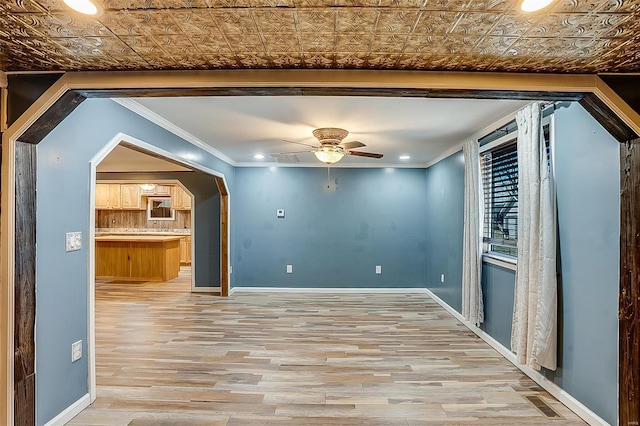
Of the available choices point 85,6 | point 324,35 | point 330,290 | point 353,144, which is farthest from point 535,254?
point 330,290

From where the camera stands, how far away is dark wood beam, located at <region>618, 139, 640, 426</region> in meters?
1.86

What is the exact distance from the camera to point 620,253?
1969mm

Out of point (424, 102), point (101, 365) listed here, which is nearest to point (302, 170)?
point (424, 102)

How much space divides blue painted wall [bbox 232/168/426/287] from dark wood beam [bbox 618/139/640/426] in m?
4.16

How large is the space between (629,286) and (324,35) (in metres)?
2.18

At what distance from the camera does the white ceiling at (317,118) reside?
2787 mm

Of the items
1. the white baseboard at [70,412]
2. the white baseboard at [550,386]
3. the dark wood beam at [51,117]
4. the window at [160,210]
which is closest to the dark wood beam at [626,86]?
the white baseboard at [550,386]

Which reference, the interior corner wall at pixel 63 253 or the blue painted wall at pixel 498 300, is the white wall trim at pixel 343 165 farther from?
the interior corner wall at pixel 63 253

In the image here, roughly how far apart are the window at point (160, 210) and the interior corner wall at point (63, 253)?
296 inches

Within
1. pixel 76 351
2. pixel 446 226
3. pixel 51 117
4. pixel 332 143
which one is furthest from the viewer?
pixel 446 226

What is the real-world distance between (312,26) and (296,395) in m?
2.48

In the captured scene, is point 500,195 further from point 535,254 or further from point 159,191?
point 159,191

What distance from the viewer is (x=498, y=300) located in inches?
135

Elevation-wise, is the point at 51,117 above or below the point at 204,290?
above
